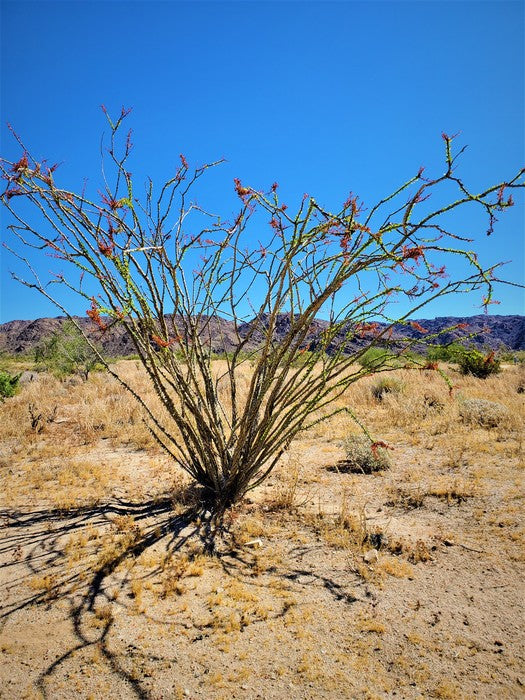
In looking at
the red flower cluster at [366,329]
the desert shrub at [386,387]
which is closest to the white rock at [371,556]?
the red flower cluster at [366,329]

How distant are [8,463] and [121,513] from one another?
2654mm

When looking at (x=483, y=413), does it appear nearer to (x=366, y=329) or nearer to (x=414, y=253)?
(x=366, y=329)

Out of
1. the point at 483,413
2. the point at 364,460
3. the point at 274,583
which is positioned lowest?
the point at 274,583

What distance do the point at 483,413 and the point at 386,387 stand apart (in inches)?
135

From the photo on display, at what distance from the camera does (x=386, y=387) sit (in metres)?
9.96

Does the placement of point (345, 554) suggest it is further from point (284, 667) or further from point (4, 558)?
point (4, 558)

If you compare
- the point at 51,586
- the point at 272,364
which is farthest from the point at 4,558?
the point at 272,364

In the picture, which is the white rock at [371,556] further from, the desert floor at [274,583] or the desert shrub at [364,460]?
the desert shrub at [364,460]

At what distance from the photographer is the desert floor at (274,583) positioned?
2018 mm

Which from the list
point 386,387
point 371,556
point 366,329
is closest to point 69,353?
point 386,387

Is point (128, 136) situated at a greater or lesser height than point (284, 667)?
greater

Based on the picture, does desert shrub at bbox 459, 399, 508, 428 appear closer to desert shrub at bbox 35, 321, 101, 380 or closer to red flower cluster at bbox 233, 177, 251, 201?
red flower cluster at bbox 233, 177, 251, 201

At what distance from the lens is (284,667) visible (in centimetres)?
207

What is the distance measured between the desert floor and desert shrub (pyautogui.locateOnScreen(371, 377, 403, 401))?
4267 millimetres
